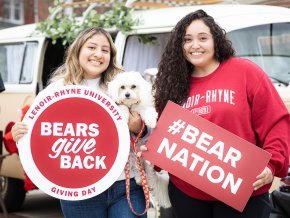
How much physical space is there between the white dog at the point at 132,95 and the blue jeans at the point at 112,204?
14.5 inches

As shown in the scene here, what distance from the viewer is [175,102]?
3.40 m

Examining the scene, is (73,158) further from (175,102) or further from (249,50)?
(249,50)

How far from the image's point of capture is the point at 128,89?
356cm

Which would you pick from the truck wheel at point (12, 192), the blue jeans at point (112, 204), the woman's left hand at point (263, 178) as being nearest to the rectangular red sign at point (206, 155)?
the woman's left hand at point (263, 178)

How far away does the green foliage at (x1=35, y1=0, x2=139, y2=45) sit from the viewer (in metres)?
6.66

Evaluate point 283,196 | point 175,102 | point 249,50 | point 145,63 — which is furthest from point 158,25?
point 175,102

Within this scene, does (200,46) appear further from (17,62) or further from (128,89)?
(17,62)

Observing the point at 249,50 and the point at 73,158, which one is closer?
the point at 73,158

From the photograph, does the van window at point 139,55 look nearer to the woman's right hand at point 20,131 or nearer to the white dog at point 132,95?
the white dog at point 132,95

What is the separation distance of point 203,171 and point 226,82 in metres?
0.45

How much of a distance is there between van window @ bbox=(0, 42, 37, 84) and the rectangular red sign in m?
4.69

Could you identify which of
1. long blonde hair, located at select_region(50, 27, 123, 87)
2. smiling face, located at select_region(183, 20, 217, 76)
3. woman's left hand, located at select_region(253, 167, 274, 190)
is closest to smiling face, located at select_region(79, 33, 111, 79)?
long blonde hair, located at select_region(50, 27, 123, 87)

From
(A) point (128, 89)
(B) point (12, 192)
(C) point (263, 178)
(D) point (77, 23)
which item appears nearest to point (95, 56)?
(A) point (128, 89)

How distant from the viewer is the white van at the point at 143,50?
225 inches
